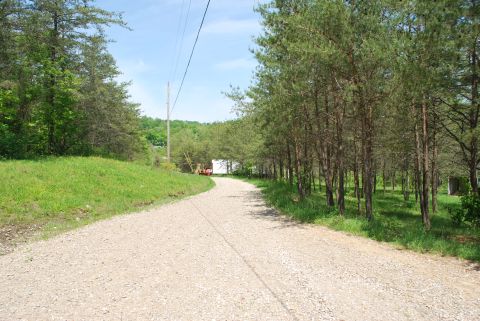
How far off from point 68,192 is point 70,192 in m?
0.10

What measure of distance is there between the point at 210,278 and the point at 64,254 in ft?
12.9

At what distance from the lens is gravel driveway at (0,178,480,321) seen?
186 inches

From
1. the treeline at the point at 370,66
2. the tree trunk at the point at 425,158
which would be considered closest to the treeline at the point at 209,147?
the treeline at the point at 370,66

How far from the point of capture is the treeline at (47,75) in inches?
838

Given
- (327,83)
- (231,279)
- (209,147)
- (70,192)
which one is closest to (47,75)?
(70,192)

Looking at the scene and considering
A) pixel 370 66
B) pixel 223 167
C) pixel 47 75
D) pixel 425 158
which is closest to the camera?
pixel 370 66

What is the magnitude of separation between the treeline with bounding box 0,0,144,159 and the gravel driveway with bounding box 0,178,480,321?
14.8 metres

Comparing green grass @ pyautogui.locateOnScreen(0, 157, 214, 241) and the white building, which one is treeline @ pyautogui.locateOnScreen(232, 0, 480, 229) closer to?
green grass @ pyautogui.locateOnScreen(0, 157, 214, 241)

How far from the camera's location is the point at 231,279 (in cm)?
599

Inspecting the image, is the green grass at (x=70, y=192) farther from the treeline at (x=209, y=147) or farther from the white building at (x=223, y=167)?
the white building at (x=223, y=167)

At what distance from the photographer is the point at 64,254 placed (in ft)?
26.5

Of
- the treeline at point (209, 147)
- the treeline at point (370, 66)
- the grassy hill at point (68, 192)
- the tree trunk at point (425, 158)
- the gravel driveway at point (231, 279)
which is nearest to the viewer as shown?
the gravel driveway at point (231, 279)

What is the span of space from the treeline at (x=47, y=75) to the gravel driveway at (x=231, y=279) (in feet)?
48.5

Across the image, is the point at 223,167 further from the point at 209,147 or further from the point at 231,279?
the point at 231,279
